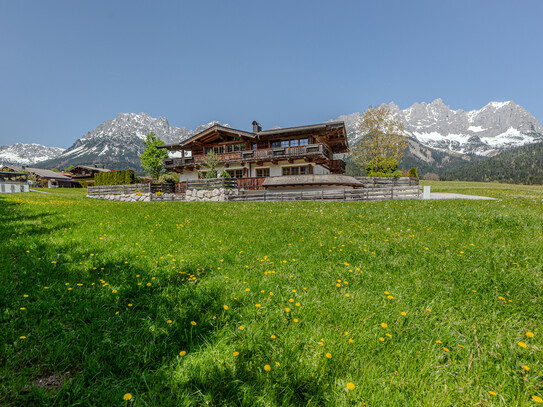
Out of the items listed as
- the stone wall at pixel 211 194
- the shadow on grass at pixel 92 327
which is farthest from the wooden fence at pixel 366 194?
the shadow on grass at pixel 92 327

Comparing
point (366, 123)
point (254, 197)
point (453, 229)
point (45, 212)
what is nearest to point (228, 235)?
point (453, 229)

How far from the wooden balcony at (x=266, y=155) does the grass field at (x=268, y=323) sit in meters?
23.0

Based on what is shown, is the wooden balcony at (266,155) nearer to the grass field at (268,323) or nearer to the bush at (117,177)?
the bush at (117,177)

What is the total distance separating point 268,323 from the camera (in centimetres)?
302

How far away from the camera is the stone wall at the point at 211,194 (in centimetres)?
2458

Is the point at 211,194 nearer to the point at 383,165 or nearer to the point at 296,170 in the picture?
the point at 296,170

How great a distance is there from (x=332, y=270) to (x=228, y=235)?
3744mm

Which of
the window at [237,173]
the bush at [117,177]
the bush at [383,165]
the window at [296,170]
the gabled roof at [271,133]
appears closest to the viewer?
the gabled roof at [271,133]

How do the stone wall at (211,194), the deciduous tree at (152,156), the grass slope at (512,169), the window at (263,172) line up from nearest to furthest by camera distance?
1. the stone wall at (211,194)
2. the window at (263,172)
3. the deciduous tree at (152,156)
4. the grass slope at (512,169)

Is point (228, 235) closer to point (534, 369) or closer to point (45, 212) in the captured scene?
point (534, 369)

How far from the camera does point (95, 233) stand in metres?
6.95

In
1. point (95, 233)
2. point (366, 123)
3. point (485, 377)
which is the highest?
point (366, 123)

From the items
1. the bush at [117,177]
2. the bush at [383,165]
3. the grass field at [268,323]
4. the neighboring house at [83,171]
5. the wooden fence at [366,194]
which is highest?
the neighboring house at [83,171]

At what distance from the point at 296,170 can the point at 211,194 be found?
36.9ft
